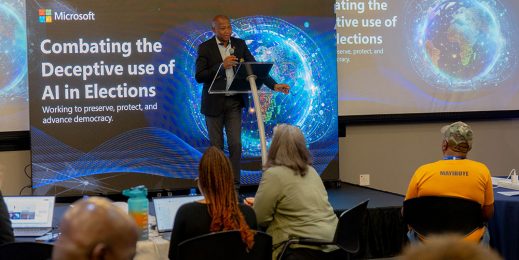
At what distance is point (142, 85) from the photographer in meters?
6.18

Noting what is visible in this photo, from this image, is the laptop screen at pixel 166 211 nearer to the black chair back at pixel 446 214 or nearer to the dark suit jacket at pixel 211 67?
the black chair back at pixel 446 214

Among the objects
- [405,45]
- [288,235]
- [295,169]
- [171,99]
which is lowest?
[288,235]

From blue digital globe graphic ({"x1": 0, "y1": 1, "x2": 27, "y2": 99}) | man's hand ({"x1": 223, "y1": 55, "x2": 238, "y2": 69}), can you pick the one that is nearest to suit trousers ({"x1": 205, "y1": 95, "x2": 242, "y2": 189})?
man's hand ({"x1": 223, "y1": 55, "x2": 238, "y2": 69})

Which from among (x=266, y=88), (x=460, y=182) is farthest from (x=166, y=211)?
(x=266, y=88)

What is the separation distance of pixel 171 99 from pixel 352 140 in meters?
2.00

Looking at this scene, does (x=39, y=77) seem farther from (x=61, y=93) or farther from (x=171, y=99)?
(x=171, y=99)

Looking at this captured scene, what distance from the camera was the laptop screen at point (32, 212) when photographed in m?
3.67

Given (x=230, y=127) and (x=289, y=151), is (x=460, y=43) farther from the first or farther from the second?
(x=289, y=151)

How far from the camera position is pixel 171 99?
20.6ft

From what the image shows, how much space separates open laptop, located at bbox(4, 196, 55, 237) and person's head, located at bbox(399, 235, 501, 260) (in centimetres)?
285

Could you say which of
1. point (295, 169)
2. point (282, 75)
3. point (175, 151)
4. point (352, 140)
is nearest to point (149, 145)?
point (175, 151)

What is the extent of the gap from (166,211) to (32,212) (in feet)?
2.46

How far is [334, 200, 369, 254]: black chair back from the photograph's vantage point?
11.7ft

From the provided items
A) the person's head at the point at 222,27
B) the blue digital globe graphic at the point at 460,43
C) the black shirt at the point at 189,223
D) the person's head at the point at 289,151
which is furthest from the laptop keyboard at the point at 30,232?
the blue digital globe graphic at the point at 460,43
